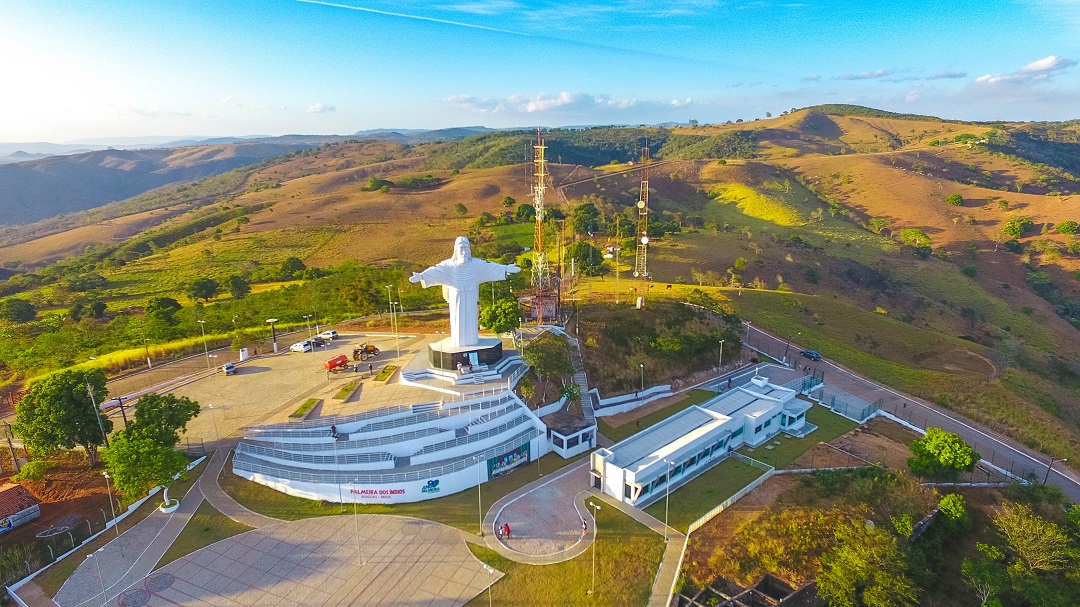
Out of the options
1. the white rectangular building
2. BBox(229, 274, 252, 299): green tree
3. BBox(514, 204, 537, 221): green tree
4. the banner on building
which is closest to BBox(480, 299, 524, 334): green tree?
the banner on building

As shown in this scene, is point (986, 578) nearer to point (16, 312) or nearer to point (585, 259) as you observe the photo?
point (585, 259)

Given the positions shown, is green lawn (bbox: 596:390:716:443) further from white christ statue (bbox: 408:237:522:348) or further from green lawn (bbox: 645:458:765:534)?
white christ statue (bbox: 408:237:522:348)

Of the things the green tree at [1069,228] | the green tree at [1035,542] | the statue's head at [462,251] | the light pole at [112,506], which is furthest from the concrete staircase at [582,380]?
the green tree at [1069,228]

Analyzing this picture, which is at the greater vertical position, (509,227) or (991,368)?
(509,227)

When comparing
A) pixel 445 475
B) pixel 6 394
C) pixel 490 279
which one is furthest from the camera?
pixel 6 394

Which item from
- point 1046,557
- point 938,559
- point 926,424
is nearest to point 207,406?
point 938,559

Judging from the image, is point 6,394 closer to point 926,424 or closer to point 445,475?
point 445,475

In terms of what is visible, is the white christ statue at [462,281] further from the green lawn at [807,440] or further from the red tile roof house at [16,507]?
the red tile roof house at [16,507]
